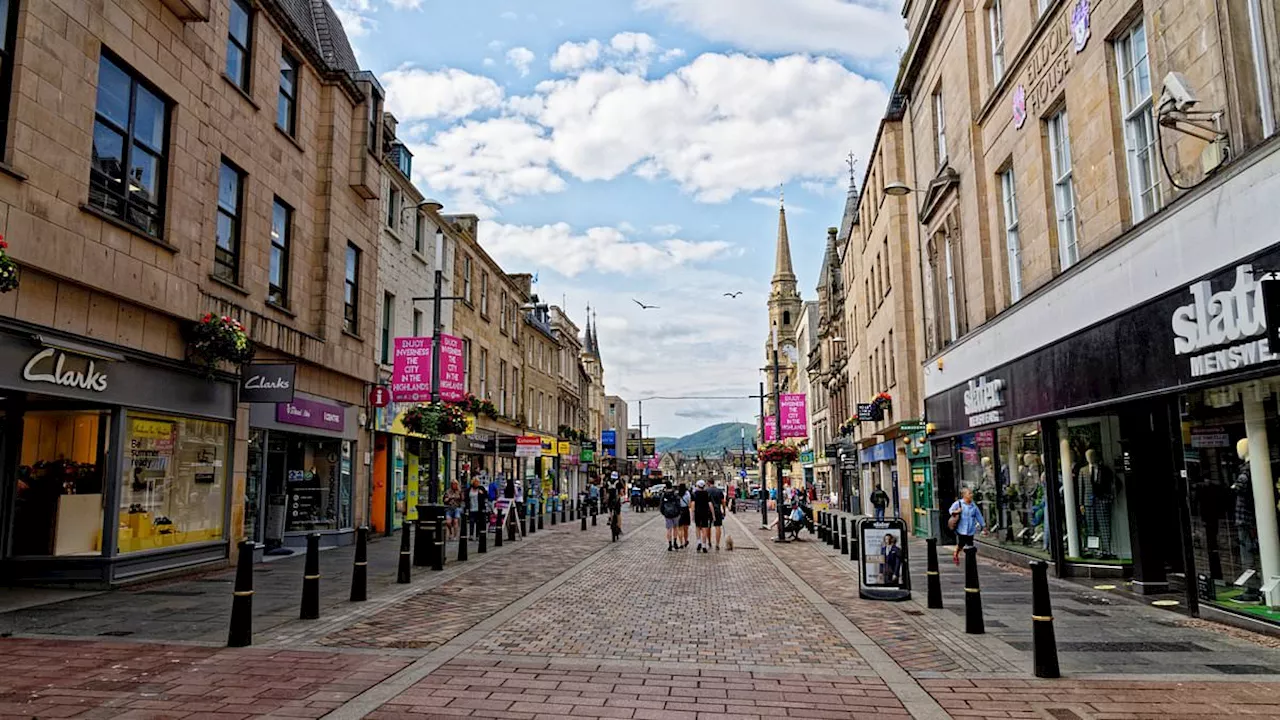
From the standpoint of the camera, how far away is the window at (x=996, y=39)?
54.5 ft

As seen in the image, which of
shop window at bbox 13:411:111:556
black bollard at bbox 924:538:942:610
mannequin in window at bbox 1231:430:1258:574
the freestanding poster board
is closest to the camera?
mannequin in window at bbox 1231:430:1258:574

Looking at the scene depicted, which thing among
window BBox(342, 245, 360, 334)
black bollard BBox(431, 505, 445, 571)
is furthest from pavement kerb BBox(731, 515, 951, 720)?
window BBox(342, 245, 360, 334)

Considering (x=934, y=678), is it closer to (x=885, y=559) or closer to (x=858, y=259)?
(x=885, y=559)

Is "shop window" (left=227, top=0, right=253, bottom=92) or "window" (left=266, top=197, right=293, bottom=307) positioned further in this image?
"window" (left=266, top=197, right=293, bottom=307)

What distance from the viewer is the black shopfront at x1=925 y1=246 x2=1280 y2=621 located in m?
8.53

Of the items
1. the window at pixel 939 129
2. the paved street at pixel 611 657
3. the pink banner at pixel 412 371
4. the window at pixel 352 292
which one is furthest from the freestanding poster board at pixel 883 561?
the window at pixel 352 292

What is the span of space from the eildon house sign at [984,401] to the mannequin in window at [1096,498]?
2696 millimetres

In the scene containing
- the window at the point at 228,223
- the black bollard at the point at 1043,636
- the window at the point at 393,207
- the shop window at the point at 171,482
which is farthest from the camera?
the window at the point at 393,207

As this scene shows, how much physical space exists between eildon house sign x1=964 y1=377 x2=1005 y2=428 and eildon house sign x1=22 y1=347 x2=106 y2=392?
15286 millimetres

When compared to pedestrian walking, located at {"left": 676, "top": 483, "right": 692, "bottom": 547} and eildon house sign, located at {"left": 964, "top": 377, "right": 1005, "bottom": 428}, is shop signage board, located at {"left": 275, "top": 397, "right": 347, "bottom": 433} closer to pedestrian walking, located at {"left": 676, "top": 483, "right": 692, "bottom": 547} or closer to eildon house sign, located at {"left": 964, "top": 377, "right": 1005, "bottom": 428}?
pedestrian walking, located at {"left": 676, "top": 483, "right": 692, "bottom": 547}

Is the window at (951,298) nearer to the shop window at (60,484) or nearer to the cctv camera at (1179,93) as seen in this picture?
the cctv camera at (1179,93)

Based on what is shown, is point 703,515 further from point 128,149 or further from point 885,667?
point 128,149

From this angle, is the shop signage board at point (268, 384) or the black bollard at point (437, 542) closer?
the shop signage board at point (268, 384)

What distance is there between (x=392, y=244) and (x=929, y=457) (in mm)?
16627
